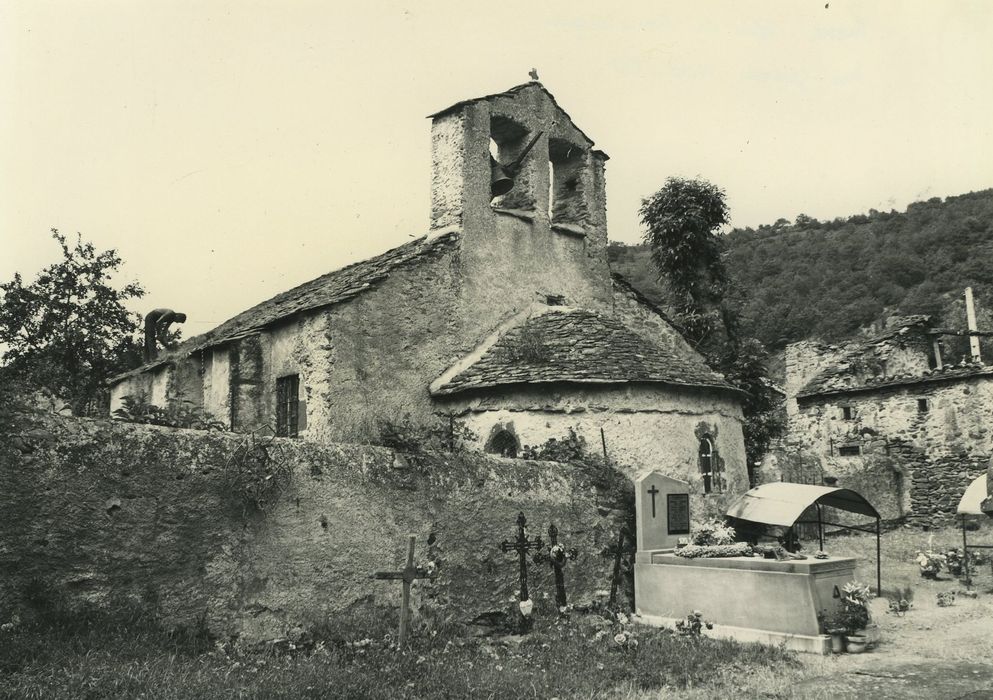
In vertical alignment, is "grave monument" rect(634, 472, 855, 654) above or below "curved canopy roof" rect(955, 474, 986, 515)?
below

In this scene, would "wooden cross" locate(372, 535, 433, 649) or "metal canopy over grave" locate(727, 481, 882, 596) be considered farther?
"metal canopy over grave" locate(727, 481, 882, 596)

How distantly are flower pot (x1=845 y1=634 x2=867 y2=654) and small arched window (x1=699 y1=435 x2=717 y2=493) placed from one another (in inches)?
184

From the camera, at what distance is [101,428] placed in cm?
756

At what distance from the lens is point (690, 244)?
24562 mm

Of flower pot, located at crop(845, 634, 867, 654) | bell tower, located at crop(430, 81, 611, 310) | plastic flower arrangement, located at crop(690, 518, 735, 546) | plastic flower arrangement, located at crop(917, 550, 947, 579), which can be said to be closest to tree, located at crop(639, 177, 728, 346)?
bell tower, located at crop(430, 81, 611, 310)

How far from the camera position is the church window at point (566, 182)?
18266mm

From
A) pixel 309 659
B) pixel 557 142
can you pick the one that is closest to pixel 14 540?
pixel 309 659

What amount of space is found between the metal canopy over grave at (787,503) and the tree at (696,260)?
9669 millimetres

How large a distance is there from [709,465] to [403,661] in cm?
797

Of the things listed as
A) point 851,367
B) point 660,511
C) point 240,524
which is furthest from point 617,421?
point 851,367

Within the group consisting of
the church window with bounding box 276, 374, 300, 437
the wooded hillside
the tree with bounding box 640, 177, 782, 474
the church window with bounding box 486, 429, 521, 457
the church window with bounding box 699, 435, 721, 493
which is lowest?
the church window with bounding box 699, 435, 721, 493

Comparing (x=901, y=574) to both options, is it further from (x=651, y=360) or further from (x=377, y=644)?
(x=377, y=644)

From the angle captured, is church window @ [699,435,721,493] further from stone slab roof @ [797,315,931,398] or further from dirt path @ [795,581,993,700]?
stone slab roof @ [797,315,931,398]

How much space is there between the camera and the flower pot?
383 inches
